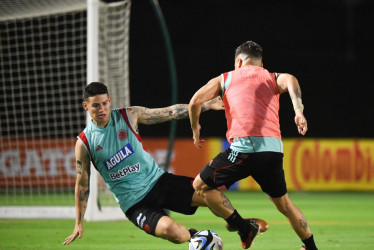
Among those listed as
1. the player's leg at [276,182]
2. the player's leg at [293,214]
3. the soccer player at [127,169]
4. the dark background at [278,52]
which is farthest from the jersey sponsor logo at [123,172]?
the dark background at [278,52]

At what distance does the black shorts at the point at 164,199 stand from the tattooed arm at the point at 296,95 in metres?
1.35

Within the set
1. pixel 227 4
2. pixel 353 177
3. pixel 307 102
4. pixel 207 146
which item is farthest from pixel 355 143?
pixel 227 4

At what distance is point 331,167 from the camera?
733 inches

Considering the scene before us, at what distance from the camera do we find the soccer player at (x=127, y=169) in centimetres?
621

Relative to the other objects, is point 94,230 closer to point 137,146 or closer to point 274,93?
point 137,146

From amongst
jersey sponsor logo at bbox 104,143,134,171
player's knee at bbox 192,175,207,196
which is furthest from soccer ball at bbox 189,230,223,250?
jersey sponsor logo at bbox 104,143,134,171

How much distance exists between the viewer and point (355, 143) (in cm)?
1884

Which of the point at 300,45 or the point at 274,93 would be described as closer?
the point at 274,93

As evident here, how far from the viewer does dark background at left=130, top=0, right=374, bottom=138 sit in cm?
Answer: 2427

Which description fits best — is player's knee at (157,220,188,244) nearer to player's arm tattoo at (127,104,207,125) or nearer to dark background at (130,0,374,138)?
player's arm tattoo at (127,104,207,125)

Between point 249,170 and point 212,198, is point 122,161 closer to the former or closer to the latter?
point 212,198

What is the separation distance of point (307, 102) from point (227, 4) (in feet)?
18.7

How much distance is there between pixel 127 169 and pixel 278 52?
20621 millimetres

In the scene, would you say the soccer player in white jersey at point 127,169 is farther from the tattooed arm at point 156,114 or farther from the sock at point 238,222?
the sock at point 238,222
